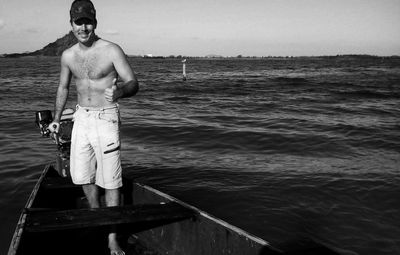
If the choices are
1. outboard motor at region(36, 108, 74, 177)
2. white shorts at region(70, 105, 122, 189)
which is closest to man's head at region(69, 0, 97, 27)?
white shorts at region(70, 105, 122, 189)

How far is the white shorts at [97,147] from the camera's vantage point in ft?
14.5

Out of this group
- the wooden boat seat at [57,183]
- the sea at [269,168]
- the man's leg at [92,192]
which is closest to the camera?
the man's leg at [92,192]

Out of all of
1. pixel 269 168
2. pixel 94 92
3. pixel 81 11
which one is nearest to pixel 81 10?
pixel 81 11

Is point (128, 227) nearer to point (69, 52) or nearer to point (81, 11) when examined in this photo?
point (69, 52)

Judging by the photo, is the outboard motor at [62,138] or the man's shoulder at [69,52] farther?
the outboard motor at [62,138]

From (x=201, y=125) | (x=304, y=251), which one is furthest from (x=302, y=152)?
(x=304, y=251)

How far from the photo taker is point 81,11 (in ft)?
13.4

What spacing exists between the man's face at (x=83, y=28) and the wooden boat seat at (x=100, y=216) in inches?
79.7

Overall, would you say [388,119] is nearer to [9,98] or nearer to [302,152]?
[302,152]

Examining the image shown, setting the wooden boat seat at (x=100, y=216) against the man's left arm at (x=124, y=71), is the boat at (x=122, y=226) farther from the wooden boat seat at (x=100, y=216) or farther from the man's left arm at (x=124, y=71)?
the man's left arm at (x=124, y=71)

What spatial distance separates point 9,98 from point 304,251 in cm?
2654

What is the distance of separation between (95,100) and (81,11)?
105 centimetres

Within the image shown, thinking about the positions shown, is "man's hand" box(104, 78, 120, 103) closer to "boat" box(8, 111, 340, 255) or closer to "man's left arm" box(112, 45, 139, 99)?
"man's left arm" box(112, 45, 139, 99)

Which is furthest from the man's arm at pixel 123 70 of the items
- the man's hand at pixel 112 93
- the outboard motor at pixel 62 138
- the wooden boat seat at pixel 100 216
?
the outboard motor at pixel 62 138
